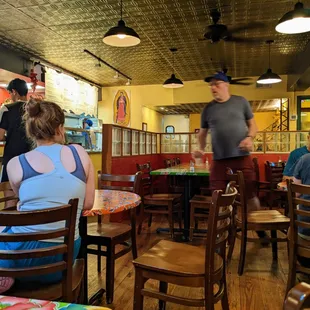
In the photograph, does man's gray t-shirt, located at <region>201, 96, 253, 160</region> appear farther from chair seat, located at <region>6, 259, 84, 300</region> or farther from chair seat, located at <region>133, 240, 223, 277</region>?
chair seat, located at <region>6, 259, 84, 300</region>

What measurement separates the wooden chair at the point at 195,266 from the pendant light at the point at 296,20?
94.1 inches

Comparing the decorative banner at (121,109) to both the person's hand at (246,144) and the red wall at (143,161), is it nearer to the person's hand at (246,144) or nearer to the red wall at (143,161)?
the red wall at (143,161)

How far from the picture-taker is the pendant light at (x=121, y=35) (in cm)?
393

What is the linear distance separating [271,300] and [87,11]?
4.44 metres

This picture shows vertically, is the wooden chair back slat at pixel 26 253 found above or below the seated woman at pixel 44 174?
below

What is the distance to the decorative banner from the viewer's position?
33.3ft

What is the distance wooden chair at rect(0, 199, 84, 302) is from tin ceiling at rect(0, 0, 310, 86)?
3.94m

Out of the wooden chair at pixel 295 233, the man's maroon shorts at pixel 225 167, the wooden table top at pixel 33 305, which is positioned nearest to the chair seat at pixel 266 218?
the man's maroon shorts at pixel 225 167

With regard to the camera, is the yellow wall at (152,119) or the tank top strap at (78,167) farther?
the yellow wall at (152,119)

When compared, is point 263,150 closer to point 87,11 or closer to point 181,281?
point 87,11

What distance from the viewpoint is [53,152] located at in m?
1.52

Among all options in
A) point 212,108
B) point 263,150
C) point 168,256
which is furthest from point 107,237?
point 263,150

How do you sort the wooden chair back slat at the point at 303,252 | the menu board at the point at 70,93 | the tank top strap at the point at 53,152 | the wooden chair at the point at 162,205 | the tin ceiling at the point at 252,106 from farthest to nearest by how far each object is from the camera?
the tin ceiling at the point at 252,106, the menu board at the point at 70,93, the wooden chair at the point at 162,205, the wooden chair back slat at the point at 303,252, the tank top strap at the point at 53,152

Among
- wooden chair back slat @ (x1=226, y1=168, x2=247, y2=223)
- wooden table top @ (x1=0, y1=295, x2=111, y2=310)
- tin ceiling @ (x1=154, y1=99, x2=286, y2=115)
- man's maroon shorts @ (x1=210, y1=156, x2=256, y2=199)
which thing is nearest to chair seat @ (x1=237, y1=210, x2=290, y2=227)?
wooden chair back slat @ (x1=226, y1=168, x2=247, y2=223)
